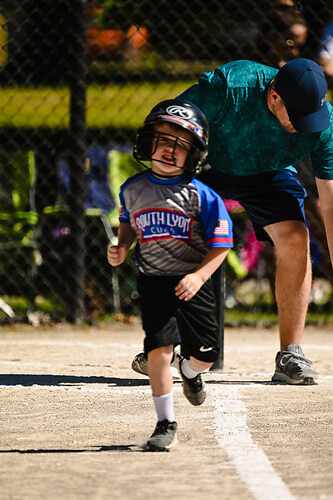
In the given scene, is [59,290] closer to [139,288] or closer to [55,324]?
[55,324]

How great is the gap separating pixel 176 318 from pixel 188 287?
217 millimetres

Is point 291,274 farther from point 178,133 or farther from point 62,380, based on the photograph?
point 178,133

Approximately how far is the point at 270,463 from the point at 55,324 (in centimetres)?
457

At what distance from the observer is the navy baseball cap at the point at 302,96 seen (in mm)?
4211

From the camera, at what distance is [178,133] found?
3486 mm

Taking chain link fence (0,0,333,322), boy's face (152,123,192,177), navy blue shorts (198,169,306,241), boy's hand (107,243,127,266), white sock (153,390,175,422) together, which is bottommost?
chain link fence (0,0,333,322)

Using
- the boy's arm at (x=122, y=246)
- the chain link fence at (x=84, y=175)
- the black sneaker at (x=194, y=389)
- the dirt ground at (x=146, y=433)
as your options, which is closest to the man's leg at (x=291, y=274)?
the dirt ground at (x=146, y=433)

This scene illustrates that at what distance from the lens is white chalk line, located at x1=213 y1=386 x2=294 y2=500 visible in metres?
2.74

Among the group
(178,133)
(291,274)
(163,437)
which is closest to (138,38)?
(291,274)

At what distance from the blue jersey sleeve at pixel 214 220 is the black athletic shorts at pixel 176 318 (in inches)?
8.5

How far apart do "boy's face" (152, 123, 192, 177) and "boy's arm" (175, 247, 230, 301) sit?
34 centimetres

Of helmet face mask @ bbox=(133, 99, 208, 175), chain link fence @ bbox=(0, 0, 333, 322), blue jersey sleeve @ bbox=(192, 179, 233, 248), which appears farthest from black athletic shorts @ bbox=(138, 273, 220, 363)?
chain link fence @ bbox=(0, 0, 333, 322)

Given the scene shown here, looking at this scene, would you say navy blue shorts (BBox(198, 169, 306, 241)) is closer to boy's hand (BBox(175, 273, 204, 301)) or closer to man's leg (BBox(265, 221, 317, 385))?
man's leg (BBox(265, 221, 317, 385))

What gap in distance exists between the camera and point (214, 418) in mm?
3879
